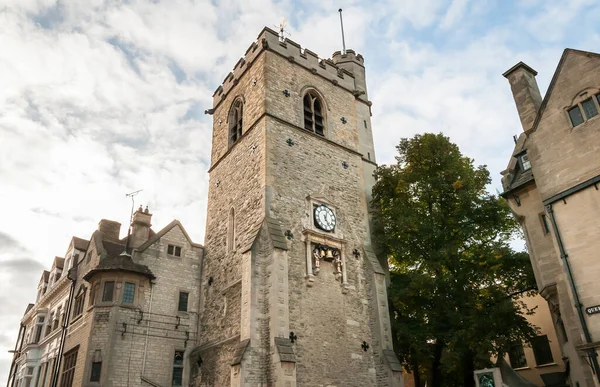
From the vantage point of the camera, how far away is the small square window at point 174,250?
22125mm

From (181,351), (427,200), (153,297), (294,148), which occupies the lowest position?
(181,351)

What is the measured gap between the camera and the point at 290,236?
1900 centimetres

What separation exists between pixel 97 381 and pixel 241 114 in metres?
14.0

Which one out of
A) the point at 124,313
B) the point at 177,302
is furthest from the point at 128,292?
the point at 177,302

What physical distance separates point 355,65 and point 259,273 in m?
16.4

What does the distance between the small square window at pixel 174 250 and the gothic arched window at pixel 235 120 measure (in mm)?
6064

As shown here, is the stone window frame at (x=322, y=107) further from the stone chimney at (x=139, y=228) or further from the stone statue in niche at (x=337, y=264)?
the stone chimney at (x=139, y=228)

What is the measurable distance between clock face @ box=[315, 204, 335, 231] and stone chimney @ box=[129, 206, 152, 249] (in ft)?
27.4

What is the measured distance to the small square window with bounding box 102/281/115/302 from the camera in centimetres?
1958

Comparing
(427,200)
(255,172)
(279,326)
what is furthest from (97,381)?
(427,200)

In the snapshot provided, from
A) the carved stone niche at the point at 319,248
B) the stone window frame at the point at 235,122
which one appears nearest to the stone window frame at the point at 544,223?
the carved stone niche at the point at 319,248

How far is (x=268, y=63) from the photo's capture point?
23078 millimetres

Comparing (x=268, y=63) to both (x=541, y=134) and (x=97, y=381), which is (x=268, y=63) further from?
(x=97, y=381)

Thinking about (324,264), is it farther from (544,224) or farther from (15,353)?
(15,353)
